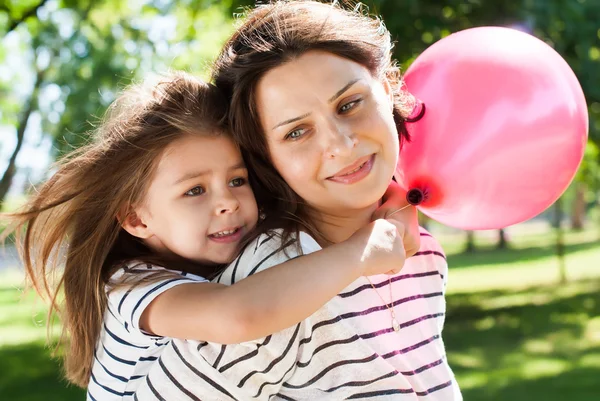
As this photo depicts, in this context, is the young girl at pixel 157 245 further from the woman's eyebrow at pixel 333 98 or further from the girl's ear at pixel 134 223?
the woman's eyebrow at pixel 333 98

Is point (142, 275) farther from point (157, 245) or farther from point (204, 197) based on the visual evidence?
point (204, 197)

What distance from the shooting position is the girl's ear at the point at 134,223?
7.42ft

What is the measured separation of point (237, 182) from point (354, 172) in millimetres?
376

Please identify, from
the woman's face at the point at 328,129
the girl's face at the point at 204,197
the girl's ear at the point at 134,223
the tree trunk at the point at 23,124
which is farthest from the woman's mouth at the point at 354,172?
the tree trunk at the point at 23,124

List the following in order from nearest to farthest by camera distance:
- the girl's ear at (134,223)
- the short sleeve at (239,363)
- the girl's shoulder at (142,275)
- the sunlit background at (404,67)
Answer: the short sleeve at (239,363)
the girl's shoulder at (142,275)
the girl's ear at (134,223)
the sunlit background at (404,67)

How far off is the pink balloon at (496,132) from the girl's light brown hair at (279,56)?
144 millimetres

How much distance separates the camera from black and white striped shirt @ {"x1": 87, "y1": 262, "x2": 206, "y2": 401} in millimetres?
2020

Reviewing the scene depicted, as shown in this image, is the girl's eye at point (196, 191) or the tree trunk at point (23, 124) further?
the tree trunk at point (23, 124)

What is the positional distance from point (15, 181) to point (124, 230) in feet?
34.8

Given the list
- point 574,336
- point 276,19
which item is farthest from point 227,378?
point 574,336

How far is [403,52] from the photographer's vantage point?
714 cm

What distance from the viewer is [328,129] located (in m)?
1.91

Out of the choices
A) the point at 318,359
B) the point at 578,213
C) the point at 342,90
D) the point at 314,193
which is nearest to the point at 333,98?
the point at 342,90

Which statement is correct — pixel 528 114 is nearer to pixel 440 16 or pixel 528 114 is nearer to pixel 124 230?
pixel 124 230
